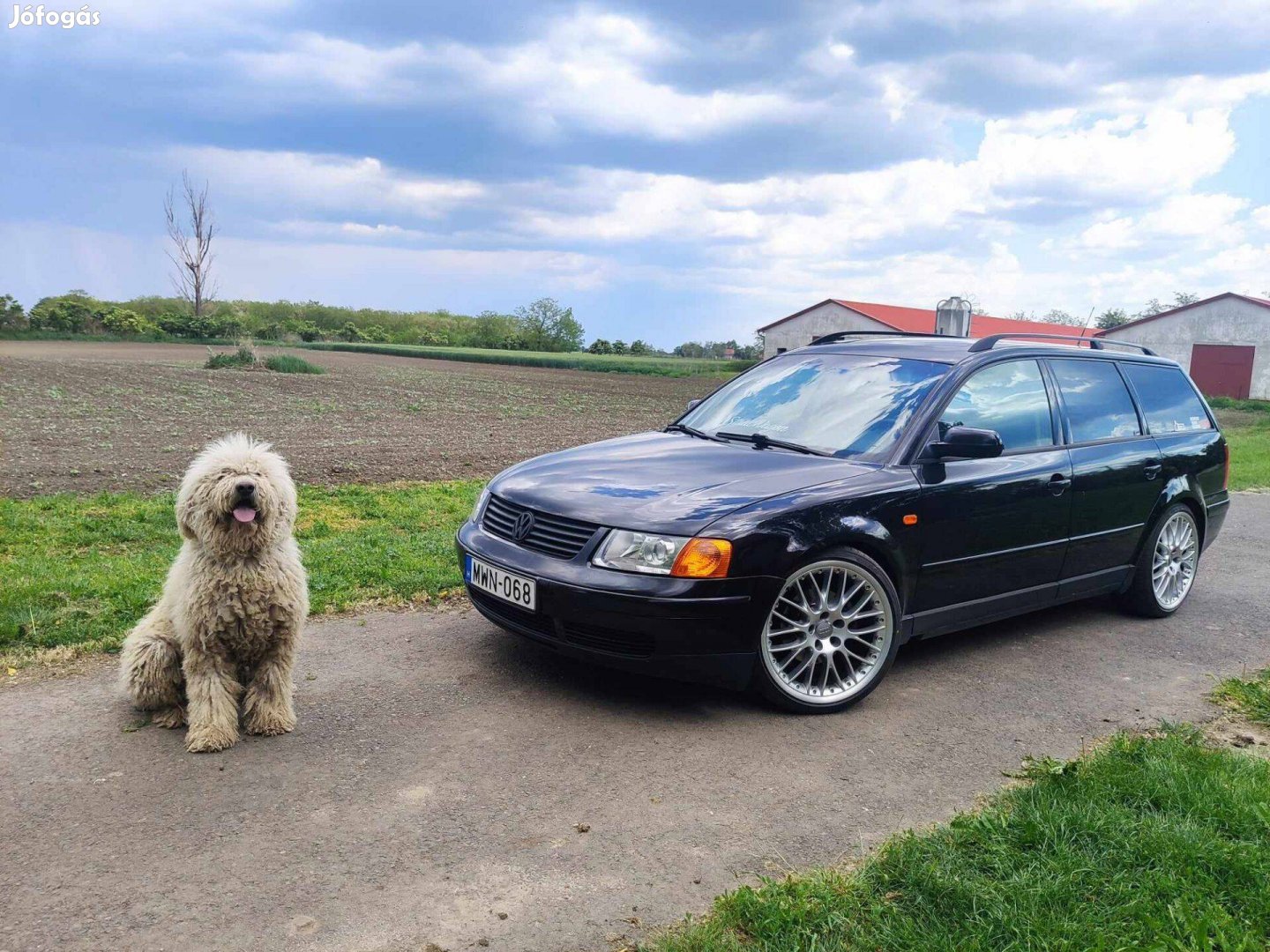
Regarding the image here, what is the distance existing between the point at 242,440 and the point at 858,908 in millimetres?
3223

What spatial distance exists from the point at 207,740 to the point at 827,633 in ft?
9.36

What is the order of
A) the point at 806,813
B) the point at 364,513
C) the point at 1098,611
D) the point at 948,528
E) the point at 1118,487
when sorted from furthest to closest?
the point at 364,513
the point at 1098,611
the point at 1118,487
the point at 948,528
the point at 806,813

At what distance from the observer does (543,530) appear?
15.2 feet

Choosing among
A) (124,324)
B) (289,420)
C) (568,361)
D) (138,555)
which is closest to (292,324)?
(124,324)

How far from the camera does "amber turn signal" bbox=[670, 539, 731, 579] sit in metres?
4.18

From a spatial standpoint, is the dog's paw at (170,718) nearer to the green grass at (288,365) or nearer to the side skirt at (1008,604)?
the side skirt at (1008,604)

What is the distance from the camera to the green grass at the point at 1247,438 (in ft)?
46.5

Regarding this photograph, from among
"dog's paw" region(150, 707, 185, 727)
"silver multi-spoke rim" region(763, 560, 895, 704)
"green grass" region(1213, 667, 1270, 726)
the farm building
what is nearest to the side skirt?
"silver multi-spoke rim" region(763, 560, 895, 704)

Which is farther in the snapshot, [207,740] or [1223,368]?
[1223,368]

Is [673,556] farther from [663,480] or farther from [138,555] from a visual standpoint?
[138,555]

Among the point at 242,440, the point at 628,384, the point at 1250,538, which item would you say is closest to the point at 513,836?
the point at 242,440

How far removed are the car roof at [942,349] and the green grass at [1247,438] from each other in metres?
8.80

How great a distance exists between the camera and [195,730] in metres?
3.96

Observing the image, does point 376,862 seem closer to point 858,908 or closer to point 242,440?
point 858,908
